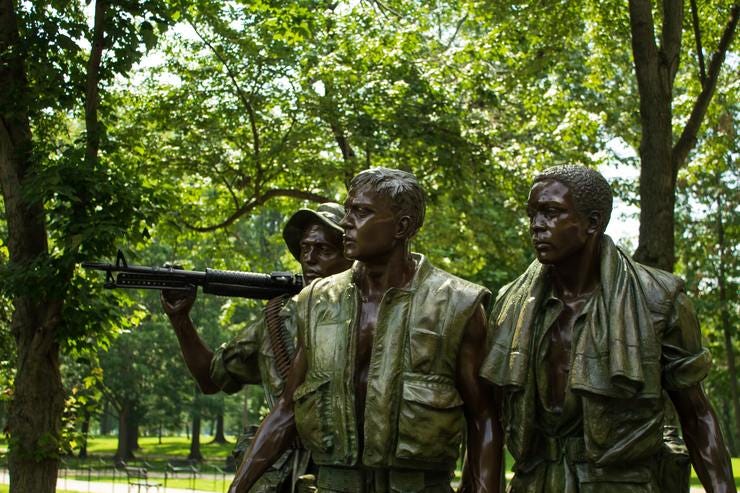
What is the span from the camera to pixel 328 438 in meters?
4.50

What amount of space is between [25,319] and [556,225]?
7694mm

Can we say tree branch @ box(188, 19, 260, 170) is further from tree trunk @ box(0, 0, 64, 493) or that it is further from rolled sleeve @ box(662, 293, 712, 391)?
rolled sleeve @ box(662, 293, 712, 391)

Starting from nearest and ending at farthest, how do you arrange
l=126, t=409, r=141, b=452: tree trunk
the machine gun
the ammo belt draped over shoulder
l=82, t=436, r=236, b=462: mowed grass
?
1. the ammo belt draped over shoulder
2. the machine gun
3. l=126, t=409, r=141, b=452: tree trunk
4. l=82, t=436, r=236, b=462: mowed grass

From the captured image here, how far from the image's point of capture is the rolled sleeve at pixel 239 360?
21.4 feet

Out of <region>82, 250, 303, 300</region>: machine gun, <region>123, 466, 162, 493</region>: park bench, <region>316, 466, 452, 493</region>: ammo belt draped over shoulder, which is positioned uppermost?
<region>82, 250, 303, 300</region>: machine gun

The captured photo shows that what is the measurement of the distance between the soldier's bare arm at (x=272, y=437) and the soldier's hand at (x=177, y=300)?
1780mm

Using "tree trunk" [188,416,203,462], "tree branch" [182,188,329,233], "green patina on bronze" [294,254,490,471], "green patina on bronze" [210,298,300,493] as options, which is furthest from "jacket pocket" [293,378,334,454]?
"tree trunk" [188,416,203,462]

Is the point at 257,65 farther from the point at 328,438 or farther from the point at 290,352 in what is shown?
the point at 328,438

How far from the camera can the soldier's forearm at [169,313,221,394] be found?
6.52m

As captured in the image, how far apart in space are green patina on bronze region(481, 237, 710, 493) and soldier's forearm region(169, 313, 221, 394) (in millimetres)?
2487

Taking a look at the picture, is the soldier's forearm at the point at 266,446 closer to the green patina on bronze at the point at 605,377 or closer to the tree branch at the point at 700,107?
the green patina on bronze at the point at 605,377

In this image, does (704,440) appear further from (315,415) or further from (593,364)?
(315,415)

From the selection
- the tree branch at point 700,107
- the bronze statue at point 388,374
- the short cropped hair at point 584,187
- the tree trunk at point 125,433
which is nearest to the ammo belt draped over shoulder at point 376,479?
the bronze statue at point 388,374

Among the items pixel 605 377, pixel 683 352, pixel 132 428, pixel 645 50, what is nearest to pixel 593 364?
pixel 605 377
